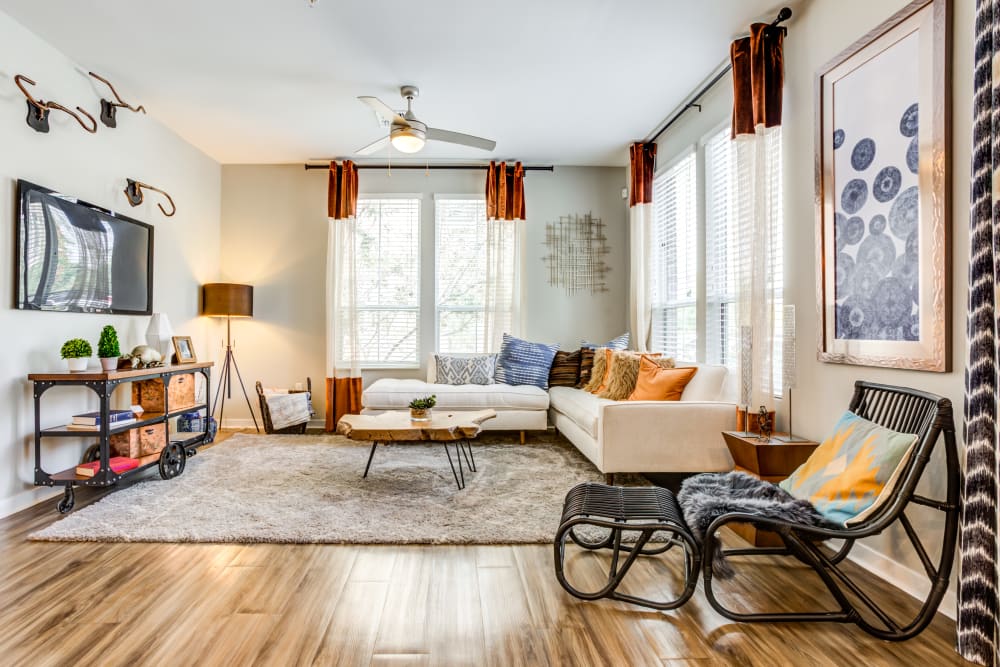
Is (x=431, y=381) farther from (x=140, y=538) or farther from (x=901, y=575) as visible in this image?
(x=901, y=575)

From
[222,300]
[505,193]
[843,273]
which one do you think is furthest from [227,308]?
[843,273]

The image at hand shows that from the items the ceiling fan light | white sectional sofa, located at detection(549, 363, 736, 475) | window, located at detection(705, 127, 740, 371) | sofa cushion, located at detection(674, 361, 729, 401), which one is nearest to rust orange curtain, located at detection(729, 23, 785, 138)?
window, located at detection(705, 127, 740, 371)

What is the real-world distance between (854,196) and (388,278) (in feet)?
14.5

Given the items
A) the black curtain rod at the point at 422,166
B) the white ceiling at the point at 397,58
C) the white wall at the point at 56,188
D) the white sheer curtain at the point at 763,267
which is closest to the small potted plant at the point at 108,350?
the white wall at the point at 56,188

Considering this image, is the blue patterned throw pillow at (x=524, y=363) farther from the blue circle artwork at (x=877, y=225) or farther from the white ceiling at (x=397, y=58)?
the blue circle artwork at (x=877, y=225)

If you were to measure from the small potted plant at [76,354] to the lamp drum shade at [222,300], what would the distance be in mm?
1886

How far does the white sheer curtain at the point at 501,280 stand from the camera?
5617mm

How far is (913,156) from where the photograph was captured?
2105 millimetres

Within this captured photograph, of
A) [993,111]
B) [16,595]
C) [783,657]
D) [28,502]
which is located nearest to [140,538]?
[16,595]

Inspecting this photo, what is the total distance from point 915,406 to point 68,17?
4722 millimetres

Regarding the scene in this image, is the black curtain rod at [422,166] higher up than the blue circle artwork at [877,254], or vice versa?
the black curtain rod at [422,166]

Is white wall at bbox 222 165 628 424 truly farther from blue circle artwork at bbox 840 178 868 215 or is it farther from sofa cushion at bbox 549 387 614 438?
blue circle artwork at bbox 840 178 868 215

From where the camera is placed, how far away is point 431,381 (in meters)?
5.48

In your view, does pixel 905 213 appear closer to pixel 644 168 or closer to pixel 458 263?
pixel 644 168
